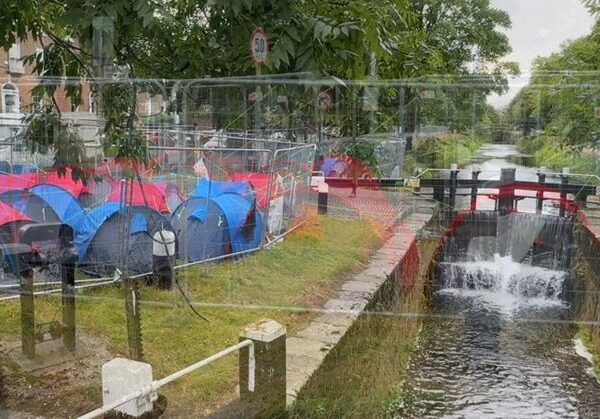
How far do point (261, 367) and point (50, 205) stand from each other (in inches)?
115

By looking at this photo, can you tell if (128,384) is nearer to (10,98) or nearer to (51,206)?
(10,98)

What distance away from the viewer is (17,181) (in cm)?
519

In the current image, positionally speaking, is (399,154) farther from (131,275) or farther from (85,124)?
(85,124)

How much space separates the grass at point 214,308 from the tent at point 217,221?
180mm

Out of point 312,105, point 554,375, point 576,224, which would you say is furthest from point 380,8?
point 554,375

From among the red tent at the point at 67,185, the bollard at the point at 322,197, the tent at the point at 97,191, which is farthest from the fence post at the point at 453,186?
the red tent at the point at 67,185

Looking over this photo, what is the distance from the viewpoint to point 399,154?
547 centimetres

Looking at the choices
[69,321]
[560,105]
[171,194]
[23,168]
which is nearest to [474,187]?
[560,105]

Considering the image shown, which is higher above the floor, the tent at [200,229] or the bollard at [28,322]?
the tent at [200,229]

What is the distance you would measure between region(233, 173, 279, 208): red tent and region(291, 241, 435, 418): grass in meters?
1.60

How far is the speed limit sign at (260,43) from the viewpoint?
224 centimetres

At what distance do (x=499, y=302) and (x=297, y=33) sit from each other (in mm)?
7401

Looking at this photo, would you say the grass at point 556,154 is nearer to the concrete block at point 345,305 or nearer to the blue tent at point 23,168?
the concrete block at point 345,305

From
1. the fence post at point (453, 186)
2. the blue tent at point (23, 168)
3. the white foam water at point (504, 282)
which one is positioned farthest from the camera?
the white foam water at point (504, 282)
